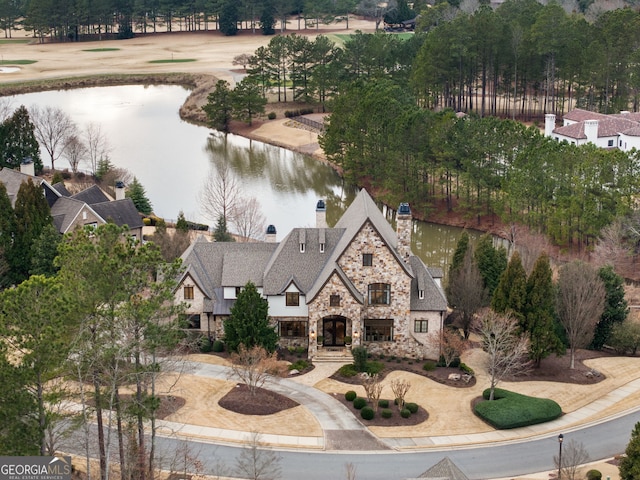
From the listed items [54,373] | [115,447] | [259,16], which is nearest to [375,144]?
[115,447]

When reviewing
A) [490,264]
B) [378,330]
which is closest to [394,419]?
[378,330]

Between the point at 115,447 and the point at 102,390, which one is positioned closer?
the point at 102,390

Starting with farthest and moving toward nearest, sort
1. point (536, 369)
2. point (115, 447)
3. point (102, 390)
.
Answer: point (536, 369) → point (115, 447) → point (102, 390)

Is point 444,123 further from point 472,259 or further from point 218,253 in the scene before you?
point 218,253

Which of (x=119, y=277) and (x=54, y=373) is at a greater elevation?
(x=119, y=277)

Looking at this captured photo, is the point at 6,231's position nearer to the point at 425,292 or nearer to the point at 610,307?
the point at 425,292
